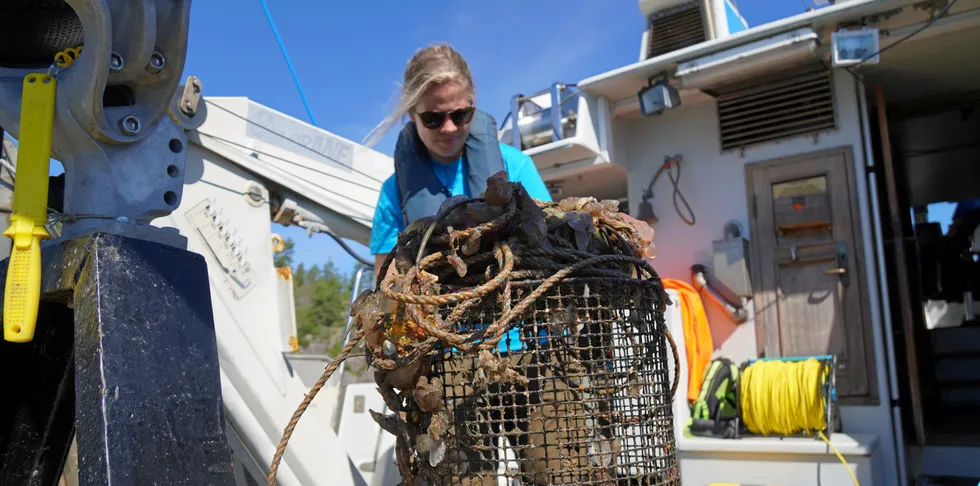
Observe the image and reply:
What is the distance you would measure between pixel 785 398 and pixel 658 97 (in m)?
2.57

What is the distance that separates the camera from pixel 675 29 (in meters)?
6.07

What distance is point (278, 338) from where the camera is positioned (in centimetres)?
342

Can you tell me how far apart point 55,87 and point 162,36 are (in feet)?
0.79

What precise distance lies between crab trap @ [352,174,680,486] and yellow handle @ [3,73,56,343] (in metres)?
0.64

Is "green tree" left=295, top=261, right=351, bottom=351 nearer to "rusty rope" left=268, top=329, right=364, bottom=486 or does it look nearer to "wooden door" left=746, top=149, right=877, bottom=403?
"wooden door" left=746, top=149, right=877, bottom=403

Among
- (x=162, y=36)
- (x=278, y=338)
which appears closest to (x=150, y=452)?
(x=162, y=36)

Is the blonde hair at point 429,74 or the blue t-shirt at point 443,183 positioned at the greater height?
the blonde hair at point 429,74

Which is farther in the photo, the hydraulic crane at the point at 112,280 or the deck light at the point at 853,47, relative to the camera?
the deck light at the point at 853,47

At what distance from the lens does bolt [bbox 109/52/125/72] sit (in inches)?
55.7

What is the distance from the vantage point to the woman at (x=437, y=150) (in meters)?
2.38

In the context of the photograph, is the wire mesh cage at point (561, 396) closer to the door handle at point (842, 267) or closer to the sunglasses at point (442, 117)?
the sunglasses at point (442, 117)

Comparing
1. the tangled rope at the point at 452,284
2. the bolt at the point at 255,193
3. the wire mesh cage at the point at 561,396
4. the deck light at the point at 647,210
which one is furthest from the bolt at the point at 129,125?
the deck light at the point at 647,210

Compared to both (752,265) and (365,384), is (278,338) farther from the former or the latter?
(752,265)

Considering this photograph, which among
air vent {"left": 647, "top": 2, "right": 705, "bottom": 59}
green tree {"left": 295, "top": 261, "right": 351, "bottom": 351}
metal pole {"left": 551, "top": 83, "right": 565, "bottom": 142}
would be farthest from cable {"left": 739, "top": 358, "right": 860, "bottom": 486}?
green tree {"left": 295, "top": 261, "right": 351, "bottom": 351}
